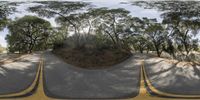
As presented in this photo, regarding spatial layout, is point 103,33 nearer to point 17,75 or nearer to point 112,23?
A: point 112,23

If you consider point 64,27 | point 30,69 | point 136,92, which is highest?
point 64,27

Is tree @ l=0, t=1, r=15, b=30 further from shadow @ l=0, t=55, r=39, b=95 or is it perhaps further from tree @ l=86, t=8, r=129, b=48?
tree @ l=86, t=8, r=129, b=48

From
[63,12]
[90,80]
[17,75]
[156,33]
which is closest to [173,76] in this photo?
[156,33]

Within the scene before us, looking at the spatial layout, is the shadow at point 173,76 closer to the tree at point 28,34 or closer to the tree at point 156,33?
the tree at point 156,33

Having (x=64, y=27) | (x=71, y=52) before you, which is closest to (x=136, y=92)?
(x=71, y=52)

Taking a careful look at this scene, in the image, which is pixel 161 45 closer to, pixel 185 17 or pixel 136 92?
pixel 185 17

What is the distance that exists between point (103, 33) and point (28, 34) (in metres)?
0.83

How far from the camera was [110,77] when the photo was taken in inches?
138

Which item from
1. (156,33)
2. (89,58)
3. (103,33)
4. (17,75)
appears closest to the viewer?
(17,75)

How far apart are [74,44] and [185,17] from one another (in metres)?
1.44

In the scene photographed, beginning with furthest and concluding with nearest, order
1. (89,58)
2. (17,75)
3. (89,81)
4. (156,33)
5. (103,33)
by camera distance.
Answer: (156,33), (103,33), (89,58), (89,81), (17,75)

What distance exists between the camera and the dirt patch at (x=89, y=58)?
3582 mm

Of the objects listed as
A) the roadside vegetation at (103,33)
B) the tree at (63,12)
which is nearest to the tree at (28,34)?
the roadside vegetation at (103,33)

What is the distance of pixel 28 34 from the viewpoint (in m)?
3.67
